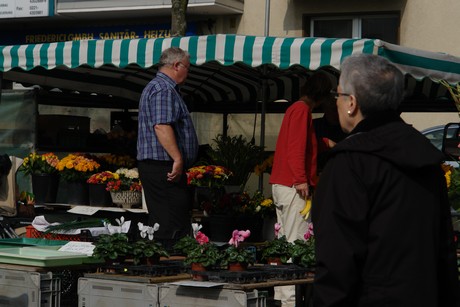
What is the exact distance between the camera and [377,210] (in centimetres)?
318

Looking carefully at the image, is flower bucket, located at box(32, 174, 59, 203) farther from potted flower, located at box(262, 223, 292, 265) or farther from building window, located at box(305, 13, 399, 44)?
building window, located at box(305, 13, 399, 44)

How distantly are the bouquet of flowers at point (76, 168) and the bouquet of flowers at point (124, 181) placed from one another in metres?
0.33

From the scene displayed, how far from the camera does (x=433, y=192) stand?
10.7ft

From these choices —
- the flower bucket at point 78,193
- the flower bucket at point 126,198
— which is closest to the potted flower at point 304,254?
the flower bucket at point 126,198

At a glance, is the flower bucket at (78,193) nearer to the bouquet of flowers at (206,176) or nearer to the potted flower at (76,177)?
the potted flower at (76,177)

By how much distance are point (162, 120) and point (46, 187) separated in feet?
9.89

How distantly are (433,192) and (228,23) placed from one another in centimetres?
1417

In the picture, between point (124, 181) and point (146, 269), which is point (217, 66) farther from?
point (146, 269)

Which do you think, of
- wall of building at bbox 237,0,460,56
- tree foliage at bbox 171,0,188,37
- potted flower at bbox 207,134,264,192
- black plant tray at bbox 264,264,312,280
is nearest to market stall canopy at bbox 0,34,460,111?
potted flower at bbox 207,134,264,192

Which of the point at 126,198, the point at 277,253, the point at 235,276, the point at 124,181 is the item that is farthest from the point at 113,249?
the point at 124,181

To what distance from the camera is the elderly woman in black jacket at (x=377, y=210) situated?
10.3 feet

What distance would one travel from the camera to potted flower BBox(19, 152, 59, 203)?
9.41 m

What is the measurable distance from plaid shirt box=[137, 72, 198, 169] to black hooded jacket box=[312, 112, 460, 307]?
3580 millimetres

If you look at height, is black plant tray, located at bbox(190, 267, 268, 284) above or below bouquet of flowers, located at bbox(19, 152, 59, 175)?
below
